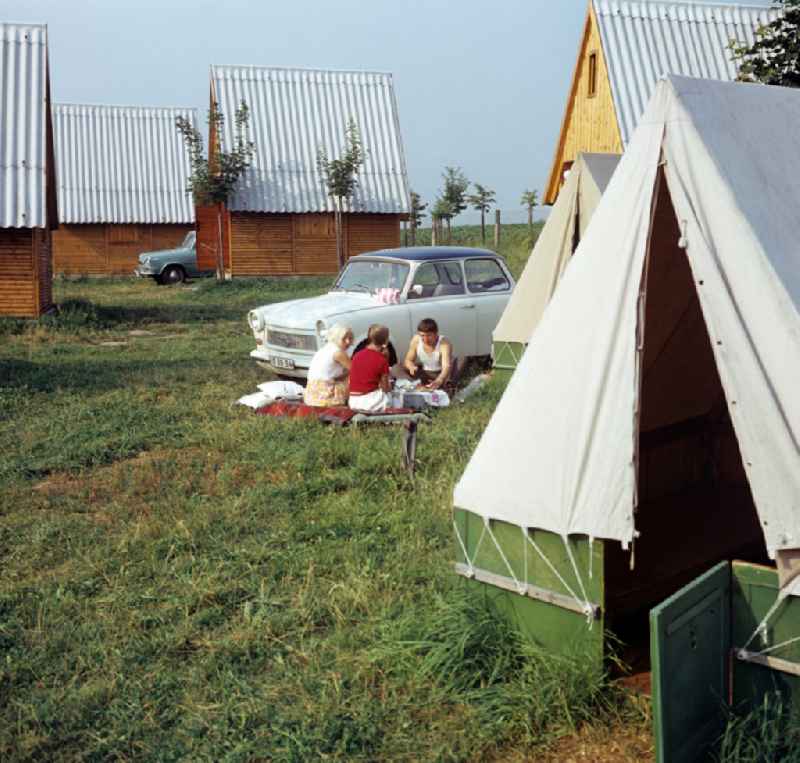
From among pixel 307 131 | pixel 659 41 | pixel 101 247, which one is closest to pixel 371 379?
pixel 659 41

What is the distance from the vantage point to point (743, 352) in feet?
12.3

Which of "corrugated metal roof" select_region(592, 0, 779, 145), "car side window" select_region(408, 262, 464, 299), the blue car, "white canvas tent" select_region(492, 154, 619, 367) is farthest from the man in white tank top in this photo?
the blue car

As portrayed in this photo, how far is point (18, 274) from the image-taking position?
18.2 metres

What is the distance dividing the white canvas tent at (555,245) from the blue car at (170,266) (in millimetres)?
20682

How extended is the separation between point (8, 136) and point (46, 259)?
9.15 feet

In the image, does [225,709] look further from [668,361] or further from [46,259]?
[46,259]

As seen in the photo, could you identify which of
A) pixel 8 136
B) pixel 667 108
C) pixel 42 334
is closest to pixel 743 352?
pixel 667 108

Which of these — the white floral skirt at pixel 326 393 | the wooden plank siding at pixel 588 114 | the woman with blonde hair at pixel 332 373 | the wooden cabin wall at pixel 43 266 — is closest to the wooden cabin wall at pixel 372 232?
the wooden plank siding at pixel 588 114

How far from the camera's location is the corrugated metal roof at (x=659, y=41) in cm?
2133

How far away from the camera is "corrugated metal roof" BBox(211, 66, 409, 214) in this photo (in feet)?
93.3

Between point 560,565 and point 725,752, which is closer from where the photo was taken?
point 725,752

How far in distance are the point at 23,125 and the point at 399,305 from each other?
11.1m

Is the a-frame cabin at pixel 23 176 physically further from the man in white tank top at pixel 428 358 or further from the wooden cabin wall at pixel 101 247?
the wooden cabin wall at pixel 101 247

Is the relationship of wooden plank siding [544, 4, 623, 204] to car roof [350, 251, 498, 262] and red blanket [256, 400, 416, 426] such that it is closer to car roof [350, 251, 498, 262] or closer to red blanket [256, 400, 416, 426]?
car roof [350, 251, 498, 262]
